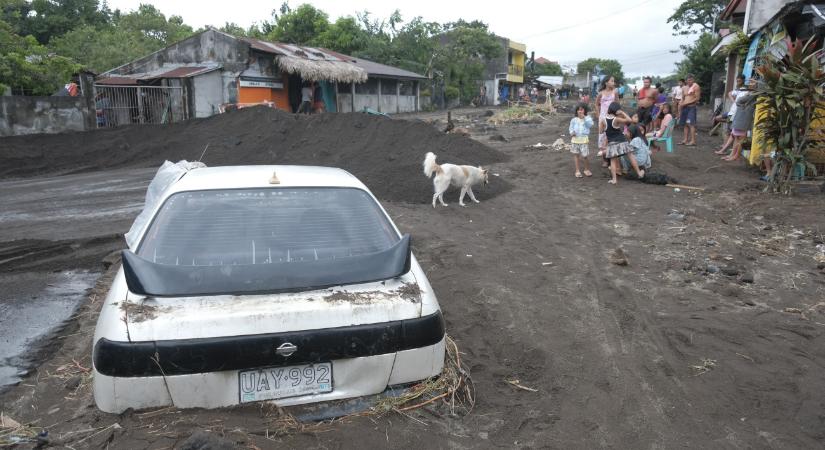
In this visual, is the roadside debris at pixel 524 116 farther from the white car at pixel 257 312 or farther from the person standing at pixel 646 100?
the white car at pixel 257 312

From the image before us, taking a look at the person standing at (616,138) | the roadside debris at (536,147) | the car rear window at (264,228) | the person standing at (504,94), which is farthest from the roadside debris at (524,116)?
the person standing at (504,94)

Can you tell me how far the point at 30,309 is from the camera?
16.5 ft

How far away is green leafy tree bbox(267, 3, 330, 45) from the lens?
38531mm

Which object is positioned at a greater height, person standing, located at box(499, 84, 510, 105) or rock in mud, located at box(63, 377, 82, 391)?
person standing, located at box(499, 84, 510, 105)

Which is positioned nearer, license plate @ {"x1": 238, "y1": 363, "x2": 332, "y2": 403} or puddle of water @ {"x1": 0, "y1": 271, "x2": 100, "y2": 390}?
license plate @ {"x1": 238, "y1": 363, "x2": 332, "y2": 403}

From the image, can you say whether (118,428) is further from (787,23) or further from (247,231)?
(787,23)

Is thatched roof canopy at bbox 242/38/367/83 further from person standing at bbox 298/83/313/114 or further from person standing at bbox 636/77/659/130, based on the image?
person standing at bbox 636/77/659/130

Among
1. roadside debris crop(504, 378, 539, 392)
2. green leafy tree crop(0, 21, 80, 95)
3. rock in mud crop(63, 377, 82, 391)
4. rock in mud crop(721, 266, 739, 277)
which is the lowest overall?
roadside debris crop(504, 378, 539, 392)

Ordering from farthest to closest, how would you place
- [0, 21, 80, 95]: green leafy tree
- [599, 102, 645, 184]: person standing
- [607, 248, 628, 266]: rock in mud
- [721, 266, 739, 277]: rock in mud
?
[0, 21, 80, 95]: green leafy tree, [599, 102, 645, 184]: person standing, [607, 248, 628, 266]: rock in mud, [721, 266, 739, 277]: rock in mud

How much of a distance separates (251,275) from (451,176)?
21.2ft

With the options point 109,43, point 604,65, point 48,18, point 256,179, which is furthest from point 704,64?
point 604,65

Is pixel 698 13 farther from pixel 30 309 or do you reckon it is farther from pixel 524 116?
pixel 30 309

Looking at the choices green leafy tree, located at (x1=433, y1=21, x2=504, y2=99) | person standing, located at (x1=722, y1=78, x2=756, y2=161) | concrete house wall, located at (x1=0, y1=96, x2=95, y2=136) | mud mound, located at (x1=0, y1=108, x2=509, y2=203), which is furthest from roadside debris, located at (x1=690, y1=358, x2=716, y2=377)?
green leafy tree, located at (x1=433, y1=21, x2=504, y2=99)

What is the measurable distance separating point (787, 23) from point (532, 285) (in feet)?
33.7
